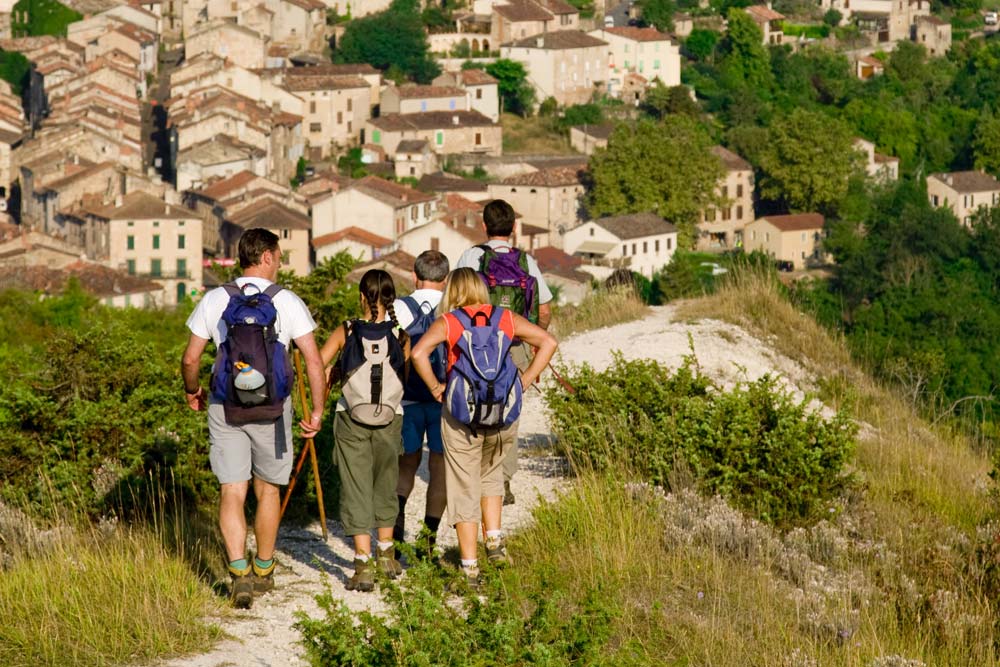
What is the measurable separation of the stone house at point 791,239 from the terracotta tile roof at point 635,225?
409cm

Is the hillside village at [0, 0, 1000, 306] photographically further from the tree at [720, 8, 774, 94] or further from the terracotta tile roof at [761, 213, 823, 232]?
the tree at [720, 8, 774, 94]

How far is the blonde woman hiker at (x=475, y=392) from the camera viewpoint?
20.4 ft

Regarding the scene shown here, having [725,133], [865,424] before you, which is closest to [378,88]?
[725,133]

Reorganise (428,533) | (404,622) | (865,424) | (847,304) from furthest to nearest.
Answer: (847,304)
(865,424)
(428,533)
(404,622)

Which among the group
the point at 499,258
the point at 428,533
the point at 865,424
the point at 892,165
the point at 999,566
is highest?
the point at 499,258

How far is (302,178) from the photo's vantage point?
56.8 metres

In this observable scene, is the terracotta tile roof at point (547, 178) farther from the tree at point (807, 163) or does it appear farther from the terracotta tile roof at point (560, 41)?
the terracotta tile roof at point (560, 41)

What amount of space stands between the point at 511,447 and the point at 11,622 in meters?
2.20

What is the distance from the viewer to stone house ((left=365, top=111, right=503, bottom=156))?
59375 mm

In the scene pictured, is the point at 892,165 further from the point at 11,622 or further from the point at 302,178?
the point at 11,622

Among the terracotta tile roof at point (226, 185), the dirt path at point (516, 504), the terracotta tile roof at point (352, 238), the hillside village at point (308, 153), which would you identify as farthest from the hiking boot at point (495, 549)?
the terracotta tile roof at point (226, 185)

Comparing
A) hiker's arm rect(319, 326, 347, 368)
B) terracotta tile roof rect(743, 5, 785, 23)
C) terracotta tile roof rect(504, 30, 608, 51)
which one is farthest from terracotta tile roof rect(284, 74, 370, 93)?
hiker's arm rect(319, 326, 347, 368)

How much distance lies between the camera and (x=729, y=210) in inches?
2458

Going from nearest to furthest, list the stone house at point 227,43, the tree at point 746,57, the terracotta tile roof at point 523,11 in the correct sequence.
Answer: the stone house at point 227,43, the terracotta tile roof at point 523,11, the tree at point 746,57
